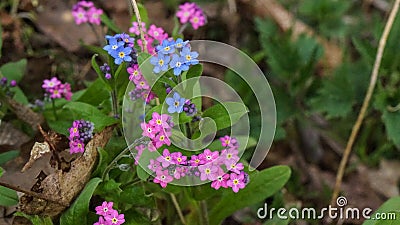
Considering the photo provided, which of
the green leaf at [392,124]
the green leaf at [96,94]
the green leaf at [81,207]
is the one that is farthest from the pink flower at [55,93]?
the green leaf at [392,124]

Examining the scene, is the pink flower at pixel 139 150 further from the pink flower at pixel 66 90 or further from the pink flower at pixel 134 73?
the pink flower at pixel 66 90

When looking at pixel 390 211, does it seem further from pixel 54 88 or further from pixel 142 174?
pixel 54 88

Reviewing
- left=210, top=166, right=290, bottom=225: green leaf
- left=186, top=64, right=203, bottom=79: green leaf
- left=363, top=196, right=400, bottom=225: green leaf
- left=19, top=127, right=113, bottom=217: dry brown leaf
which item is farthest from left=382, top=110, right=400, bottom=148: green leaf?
left=19, top=127, right=113, bottom=217: dry brown leaf

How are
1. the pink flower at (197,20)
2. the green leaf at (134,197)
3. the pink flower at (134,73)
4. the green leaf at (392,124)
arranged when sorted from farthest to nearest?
the green leaf at (392,124), the pink flower at (197,20), the green leaf at (134,197), the pink flower at (134,73)

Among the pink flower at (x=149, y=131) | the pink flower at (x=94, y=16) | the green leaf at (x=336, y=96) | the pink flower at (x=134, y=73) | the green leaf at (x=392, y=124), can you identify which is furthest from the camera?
the green leaf at (x=336, y=96)

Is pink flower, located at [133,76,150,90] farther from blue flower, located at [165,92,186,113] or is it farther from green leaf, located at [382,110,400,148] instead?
green leaf, located at [382,110,400,148]

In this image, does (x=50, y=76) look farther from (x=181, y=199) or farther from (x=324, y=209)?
(x=324, y=209)

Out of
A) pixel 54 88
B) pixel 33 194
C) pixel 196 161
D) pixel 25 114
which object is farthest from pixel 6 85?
pixel 196 161
